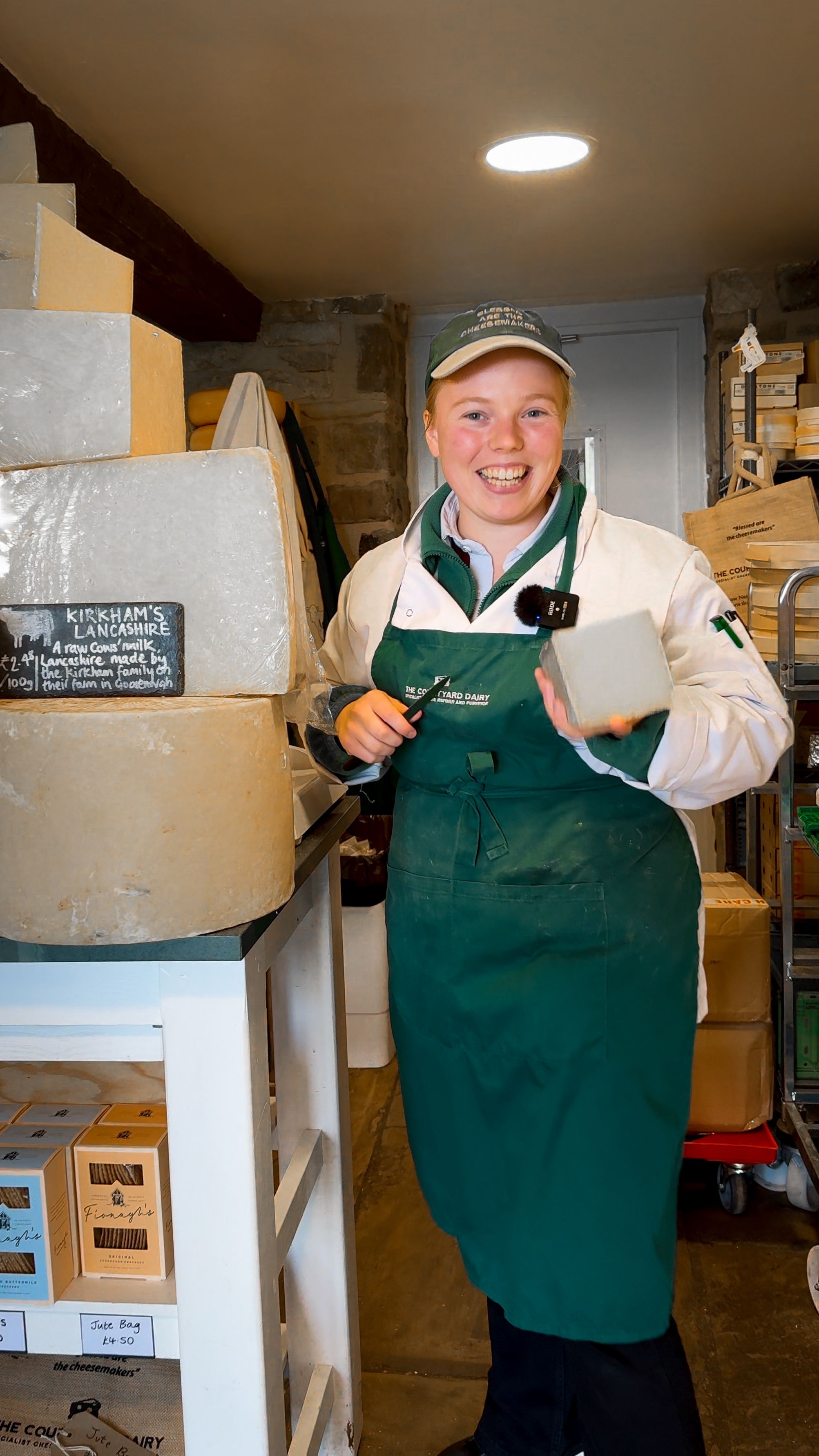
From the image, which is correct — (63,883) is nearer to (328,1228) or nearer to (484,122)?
(328,1228)

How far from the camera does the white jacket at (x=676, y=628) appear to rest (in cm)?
128

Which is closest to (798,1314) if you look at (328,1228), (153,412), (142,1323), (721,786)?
(328,1228)

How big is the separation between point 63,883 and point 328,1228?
840mm

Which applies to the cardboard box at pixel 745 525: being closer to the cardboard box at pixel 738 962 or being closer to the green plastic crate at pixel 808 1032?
the cardboard box at pixel 738 962

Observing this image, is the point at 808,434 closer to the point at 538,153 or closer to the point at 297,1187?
the point at 538,153

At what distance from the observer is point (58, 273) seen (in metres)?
1.09

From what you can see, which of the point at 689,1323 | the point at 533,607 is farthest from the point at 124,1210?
the point at 689,1323

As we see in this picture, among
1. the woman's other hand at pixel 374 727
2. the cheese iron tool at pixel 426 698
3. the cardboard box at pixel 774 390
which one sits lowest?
the woman's other hand at pixel 374 727

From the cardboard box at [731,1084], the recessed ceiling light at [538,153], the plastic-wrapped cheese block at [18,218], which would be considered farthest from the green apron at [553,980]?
the recessed ceiling light at [538,153]

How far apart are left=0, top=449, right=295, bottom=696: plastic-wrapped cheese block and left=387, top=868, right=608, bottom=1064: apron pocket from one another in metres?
0.48

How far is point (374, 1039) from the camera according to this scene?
10.4ft

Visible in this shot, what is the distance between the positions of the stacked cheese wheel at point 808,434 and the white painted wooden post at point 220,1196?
2825 mm

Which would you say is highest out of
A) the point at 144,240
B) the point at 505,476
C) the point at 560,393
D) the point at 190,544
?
the point at 144,240

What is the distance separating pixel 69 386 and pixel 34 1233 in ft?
2.95
